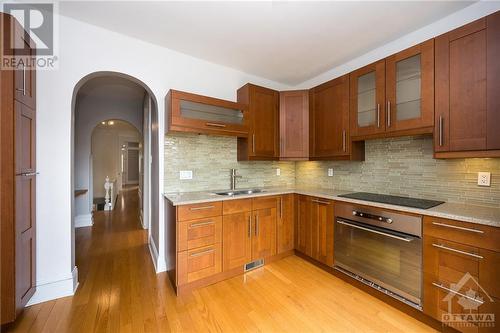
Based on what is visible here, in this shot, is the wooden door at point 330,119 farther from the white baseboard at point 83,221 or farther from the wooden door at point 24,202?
the white baseboard at point 83,221

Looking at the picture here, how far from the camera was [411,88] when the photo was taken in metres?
1.90

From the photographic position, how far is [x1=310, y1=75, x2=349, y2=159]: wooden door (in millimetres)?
2459

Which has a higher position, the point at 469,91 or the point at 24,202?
the point at 469,91

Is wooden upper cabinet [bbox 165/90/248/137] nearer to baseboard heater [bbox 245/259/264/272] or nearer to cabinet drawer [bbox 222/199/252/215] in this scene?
cabinet drawer [bbox 222/199/252/215]

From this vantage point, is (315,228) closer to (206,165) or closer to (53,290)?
(206,165)

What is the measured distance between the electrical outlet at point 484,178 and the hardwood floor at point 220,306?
4.01 feet

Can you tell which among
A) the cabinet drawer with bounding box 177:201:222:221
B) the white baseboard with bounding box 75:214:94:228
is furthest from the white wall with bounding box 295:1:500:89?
the white baseboard with bounding box 75:214:94:228

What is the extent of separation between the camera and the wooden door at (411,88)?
5.81 feet

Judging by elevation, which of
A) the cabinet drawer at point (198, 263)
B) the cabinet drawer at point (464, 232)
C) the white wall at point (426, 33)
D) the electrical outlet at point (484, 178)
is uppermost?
the white wall at point (426, 33)

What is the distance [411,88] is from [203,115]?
2.05m

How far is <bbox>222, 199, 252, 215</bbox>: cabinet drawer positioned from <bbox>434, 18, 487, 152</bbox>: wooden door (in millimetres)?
1793

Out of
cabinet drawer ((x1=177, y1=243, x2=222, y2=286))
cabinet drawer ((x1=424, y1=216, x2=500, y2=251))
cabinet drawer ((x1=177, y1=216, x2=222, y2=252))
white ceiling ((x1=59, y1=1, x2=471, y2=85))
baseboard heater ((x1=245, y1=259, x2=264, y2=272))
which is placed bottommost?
baseboard heater ((x1=245, y1=259, x2=264, y2=272))

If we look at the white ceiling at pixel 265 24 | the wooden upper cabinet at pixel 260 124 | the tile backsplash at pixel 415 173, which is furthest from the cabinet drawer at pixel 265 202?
the white ceiling at pixel 265 24

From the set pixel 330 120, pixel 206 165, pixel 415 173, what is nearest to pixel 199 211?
pixel 206 165
